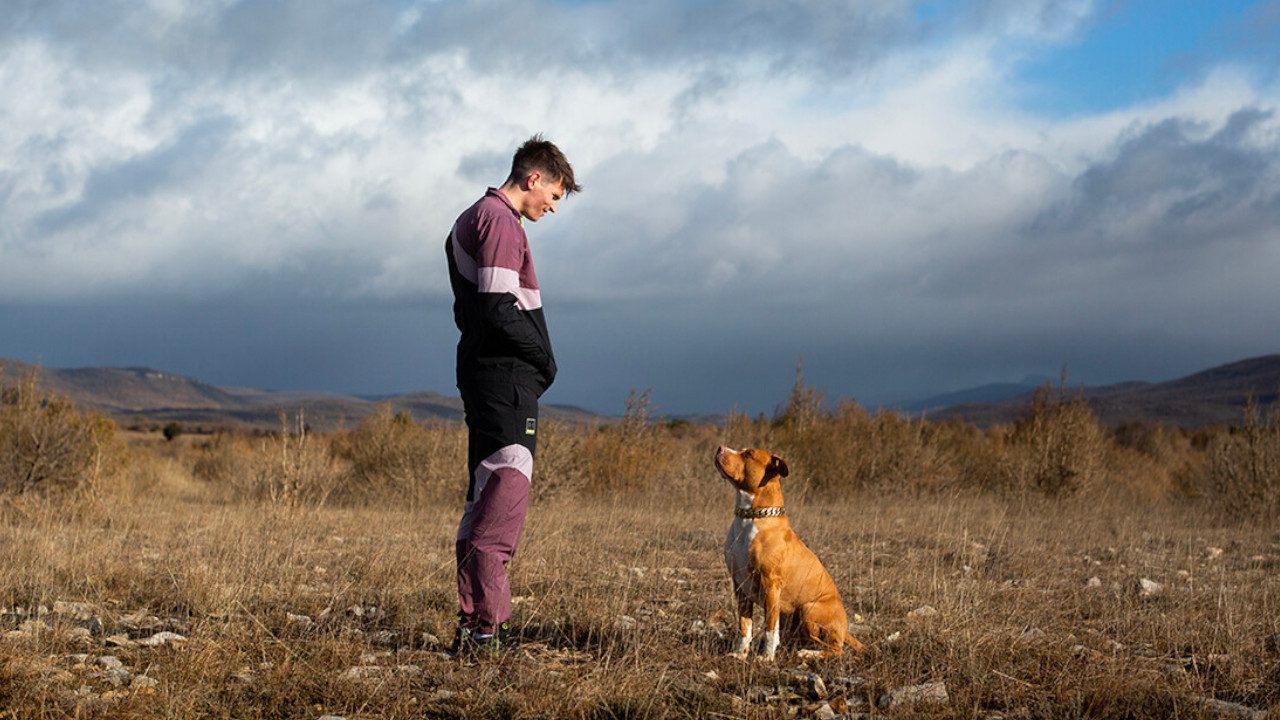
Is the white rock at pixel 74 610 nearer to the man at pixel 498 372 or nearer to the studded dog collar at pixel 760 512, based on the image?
the man at pixel 498 372

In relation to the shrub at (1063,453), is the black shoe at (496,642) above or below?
below

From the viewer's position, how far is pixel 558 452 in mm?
15109

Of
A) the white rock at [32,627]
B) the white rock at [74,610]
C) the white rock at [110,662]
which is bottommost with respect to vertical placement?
the white rock at [110,662]

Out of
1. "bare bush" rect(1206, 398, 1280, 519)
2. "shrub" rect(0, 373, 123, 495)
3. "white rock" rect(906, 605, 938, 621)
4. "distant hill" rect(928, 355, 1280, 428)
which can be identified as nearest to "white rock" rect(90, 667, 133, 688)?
"white rock" rect(906, 605, 938, 621)

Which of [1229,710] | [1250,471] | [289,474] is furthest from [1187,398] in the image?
[1229,710]

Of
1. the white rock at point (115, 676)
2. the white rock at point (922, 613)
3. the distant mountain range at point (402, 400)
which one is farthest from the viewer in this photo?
the distant mountain range at point (402, 400)

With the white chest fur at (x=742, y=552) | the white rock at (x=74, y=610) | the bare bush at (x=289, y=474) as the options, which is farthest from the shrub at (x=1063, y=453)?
the white rock at (x=74, y=610)

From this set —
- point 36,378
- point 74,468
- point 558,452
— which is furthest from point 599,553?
point 36,378

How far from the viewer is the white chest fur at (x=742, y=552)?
17.2 feet

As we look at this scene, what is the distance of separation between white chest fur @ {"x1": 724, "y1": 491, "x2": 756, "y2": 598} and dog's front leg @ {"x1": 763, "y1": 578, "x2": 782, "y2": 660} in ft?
0.33

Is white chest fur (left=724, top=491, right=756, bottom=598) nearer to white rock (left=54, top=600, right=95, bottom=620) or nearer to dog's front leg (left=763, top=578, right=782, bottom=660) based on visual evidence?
dog's front leg (left=763, top=578, right=782, bottom=660)

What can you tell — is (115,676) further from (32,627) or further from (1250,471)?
(1250,471)

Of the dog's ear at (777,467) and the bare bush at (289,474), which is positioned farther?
the bare bush at (289,474)

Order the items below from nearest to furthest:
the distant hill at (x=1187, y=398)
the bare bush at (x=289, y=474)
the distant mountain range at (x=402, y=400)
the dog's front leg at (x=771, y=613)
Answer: the dog's front leg at (x=771, y=613) < the bare bush at (x=289, y=474) < the distant mountain range at (x=402, y=400) < the distant hill at (x=1187, y=398)
